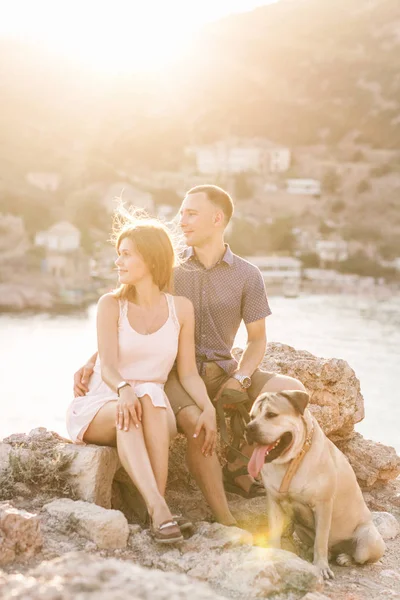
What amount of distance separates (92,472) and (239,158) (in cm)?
11133

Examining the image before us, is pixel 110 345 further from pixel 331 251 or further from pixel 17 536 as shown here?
pixel 331 251

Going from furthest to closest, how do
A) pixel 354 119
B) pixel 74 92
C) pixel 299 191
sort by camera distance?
pixel 354 119 < pixel 74 92 < pixel 299 191

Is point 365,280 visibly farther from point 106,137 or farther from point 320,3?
point 320,3

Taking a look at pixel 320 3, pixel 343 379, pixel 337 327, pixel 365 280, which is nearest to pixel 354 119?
pixel 320 3

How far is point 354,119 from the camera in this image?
403ft

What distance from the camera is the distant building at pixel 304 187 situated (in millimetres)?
104688

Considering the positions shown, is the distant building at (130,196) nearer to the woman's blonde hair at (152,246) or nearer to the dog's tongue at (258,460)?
the woman's blonde hair at (152,246)

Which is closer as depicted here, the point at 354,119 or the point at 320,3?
the point at 354,119

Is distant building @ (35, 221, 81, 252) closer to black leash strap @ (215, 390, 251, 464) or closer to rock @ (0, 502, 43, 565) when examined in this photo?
black leash strap @ (215, 390, 251, 464)

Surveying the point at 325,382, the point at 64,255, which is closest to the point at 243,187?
the point at 64,255

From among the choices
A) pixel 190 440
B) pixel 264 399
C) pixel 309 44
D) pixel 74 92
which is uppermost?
pixel 309 44

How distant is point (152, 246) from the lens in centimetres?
382

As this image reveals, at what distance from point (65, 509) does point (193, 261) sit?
158 centimetres

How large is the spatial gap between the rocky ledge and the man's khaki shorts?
0.43 metres
